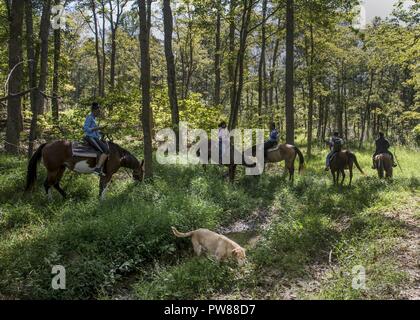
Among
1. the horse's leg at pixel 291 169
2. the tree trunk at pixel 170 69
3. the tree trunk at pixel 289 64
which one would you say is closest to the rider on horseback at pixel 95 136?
the tree trunk at pixel 170 69

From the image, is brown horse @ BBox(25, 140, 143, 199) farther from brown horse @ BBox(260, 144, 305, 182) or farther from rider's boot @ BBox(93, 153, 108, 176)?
brown horse @ BBox(260, 144, 305, 182)

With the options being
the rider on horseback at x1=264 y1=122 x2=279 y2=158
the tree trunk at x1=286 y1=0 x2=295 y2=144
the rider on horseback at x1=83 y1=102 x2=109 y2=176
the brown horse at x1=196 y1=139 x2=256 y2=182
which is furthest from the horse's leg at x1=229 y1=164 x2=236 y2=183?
the rider on horseback at x1=83 y1=102 x2=109 y2=176

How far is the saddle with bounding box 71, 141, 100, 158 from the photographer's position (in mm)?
11773

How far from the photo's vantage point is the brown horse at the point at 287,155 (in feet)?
53.8

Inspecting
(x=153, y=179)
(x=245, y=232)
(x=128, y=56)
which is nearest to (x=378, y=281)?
(x=245, y=232)

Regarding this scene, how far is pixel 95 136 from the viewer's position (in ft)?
39.0

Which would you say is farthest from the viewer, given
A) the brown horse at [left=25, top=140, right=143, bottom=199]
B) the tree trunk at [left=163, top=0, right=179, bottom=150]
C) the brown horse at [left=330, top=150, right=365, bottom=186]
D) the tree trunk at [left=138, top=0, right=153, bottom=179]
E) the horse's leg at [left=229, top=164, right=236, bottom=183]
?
the tree trunk at [left=163, top=0, right=179, bottom=150]

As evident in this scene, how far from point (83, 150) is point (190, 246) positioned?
202 inches

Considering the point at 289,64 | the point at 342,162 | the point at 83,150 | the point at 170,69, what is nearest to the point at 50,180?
the point at 83,150

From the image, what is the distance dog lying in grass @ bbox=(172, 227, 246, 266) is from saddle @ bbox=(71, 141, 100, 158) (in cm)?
506

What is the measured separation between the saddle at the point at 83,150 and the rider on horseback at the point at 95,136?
133 millimetres

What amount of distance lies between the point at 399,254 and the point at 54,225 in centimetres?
720

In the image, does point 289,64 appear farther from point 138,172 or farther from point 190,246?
point 190,246
